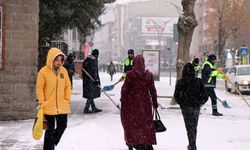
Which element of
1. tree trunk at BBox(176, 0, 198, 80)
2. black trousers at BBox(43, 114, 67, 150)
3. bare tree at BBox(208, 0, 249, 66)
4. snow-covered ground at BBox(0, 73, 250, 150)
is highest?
bare tree at BBox(208, 0, 249, 66)

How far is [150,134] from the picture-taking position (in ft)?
24.7

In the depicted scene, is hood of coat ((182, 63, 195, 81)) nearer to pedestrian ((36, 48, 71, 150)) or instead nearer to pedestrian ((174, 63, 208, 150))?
pedestrian ((174, 63, 208, 150))

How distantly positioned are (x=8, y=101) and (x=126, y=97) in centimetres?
574

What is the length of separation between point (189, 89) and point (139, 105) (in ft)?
4.25

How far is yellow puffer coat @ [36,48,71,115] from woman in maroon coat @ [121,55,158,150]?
1009 millimetres

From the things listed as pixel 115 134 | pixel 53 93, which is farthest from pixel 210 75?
pixel 53 93

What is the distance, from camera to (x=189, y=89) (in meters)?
8.55

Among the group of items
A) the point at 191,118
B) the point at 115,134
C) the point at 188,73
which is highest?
the point at 188,73

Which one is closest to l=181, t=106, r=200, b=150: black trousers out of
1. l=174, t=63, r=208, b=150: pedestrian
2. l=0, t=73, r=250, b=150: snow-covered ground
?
l=174, t=63, r=208, b=150: pedestrian

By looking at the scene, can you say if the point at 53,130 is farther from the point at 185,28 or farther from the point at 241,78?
the point at 241,78

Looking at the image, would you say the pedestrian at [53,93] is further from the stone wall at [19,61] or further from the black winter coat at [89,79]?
the black winter coat at [89,79]

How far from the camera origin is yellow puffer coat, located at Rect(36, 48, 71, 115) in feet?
25.8

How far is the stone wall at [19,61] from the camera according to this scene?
1265 cm

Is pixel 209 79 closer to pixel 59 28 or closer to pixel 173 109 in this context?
pixel 173 109
